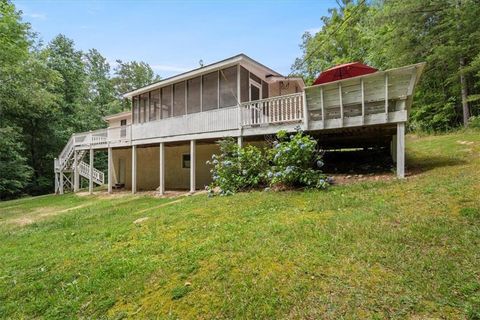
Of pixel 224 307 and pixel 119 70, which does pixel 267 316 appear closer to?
pixel 224 307

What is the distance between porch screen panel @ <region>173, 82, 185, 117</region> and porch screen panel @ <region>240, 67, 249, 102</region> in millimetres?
3558

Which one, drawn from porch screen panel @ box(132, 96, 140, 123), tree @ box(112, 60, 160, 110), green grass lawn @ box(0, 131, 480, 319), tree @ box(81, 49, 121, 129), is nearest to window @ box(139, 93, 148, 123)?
porch screen panel @ box(132, 96, 140, 123)

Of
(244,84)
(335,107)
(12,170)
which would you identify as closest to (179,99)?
(244,84)

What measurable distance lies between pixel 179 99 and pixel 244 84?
12.9 feet

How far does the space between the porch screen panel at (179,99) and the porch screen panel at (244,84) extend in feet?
11.7

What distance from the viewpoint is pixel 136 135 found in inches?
567

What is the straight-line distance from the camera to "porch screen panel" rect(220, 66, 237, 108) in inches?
452

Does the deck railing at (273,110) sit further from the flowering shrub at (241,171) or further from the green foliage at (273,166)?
the flowering shrub at (241,171)

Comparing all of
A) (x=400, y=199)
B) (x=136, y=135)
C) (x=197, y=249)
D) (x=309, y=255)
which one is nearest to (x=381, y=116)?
(x=400, y=199)

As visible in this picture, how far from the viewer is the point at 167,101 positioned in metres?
14.4

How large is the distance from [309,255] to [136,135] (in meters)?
12.9

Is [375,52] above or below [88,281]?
above

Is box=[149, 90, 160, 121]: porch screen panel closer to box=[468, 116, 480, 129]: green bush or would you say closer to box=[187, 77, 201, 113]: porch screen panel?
box=[187, 77, 201, 113]: porch screen panel

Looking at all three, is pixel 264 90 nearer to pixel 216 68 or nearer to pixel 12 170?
pixel 216 68
